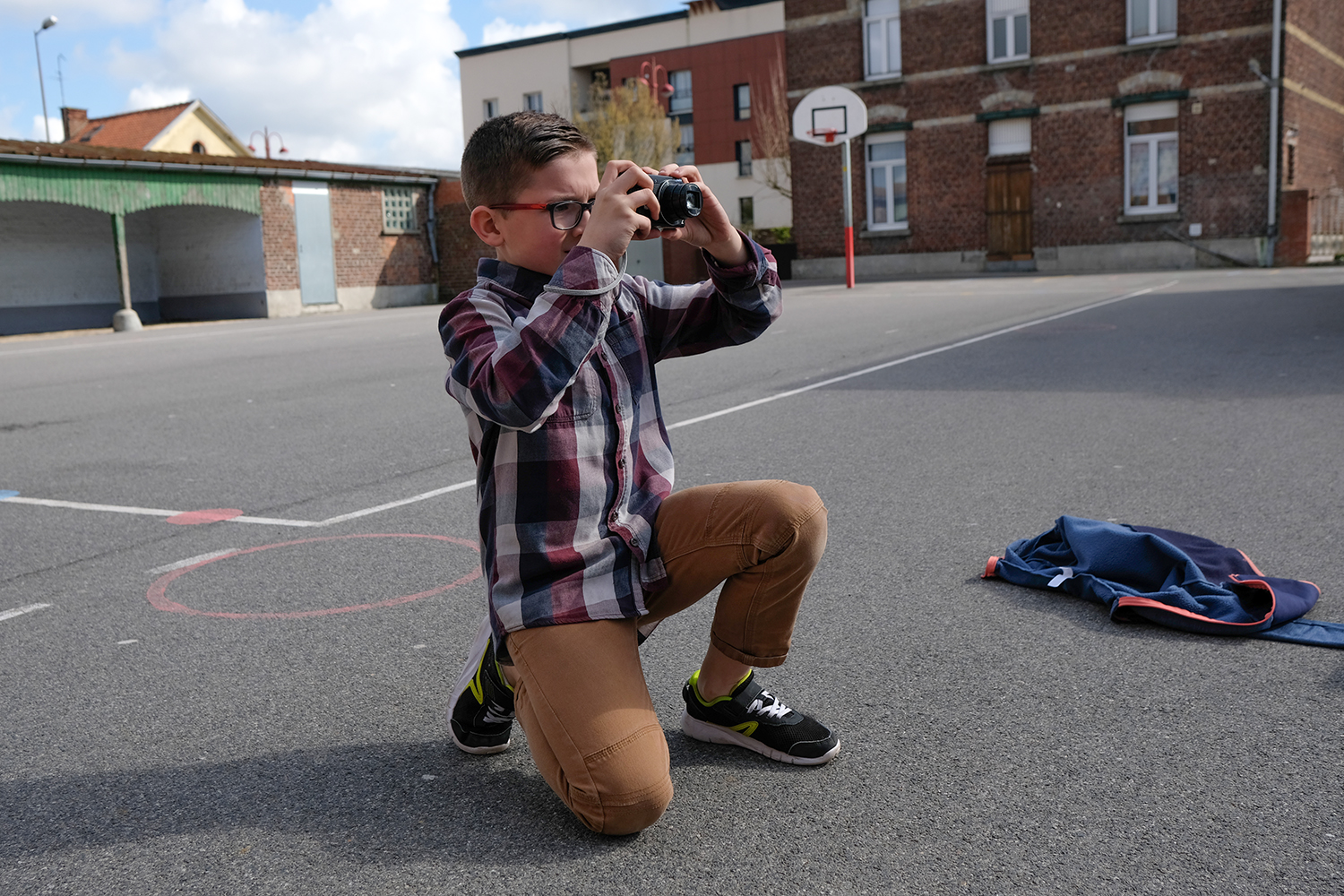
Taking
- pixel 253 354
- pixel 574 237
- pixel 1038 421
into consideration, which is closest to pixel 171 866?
pixel 574 237

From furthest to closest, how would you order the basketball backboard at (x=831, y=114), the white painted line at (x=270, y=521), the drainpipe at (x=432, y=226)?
the drainpipe at (x=432, y=226), the basketball backboard at (x=831, y=114), the white painted line at (x=270, y=521)

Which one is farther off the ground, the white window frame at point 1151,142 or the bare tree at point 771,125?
the bare tree at point 771,125

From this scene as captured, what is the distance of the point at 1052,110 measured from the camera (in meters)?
31.4

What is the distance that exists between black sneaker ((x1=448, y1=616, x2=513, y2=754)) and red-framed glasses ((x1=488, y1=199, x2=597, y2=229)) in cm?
90

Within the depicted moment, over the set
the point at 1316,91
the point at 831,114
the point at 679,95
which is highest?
the point at 679,95

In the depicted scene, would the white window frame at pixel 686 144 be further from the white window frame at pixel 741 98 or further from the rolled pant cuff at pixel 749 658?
the rolled pant cuff at pixel 749 658

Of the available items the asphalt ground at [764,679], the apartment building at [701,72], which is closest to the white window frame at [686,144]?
the apartment building at [701,72]

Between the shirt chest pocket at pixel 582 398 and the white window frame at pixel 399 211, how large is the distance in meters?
32.5

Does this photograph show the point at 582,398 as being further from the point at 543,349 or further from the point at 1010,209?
the point at 1010,209

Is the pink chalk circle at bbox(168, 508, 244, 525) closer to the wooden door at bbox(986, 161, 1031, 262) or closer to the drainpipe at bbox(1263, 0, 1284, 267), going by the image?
the drainpipe at bbox(1263, 0, 1284, 267)

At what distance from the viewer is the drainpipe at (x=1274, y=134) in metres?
28.6

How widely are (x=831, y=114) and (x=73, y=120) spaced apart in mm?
37061

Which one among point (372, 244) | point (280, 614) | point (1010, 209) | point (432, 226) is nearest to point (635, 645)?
point (280, 614)

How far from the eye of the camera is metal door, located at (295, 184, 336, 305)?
102ft
